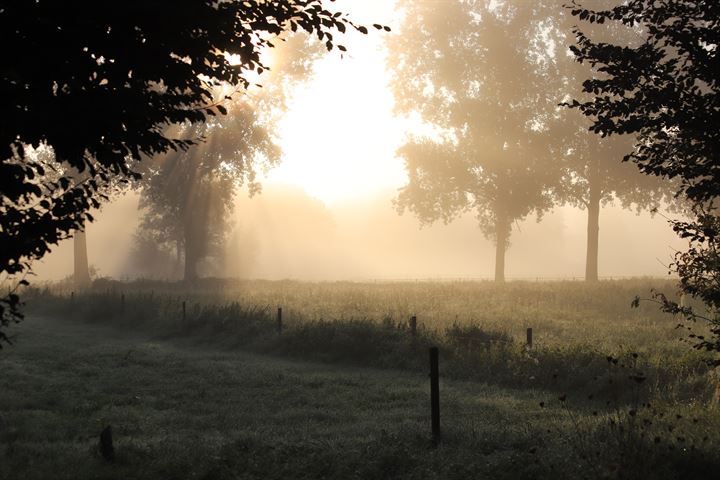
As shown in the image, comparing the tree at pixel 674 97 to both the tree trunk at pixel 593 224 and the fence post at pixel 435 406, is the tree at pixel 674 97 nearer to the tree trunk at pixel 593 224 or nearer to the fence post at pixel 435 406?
the fence post at pixel 435 406

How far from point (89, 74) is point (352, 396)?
8929 millimetres

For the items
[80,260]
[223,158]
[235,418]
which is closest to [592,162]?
[223,158]

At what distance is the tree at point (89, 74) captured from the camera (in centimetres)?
462

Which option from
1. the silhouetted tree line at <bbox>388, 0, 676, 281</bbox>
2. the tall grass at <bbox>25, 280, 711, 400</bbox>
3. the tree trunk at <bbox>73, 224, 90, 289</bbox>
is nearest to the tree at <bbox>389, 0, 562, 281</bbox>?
the silhouetted tree line at <bbox>388, 0, 676, 281</bbox>

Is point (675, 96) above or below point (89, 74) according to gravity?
above

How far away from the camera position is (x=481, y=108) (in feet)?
133

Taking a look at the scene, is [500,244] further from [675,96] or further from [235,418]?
[675,96]

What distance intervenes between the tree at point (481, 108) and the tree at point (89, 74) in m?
35.6

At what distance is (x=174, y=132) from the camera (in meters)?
42.6

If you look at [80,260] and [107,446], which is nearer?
[107,446]

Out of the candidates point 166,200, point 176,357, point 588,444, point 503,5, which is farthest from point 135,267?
point 588,444

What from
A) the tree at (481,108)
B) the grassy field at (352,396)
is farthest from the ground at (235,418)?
the tree at (481,108)

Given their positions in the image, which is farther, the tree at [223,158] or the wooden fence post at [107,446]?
the tree at [223,158]

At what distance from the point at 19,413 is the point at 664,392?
36.5 feet
